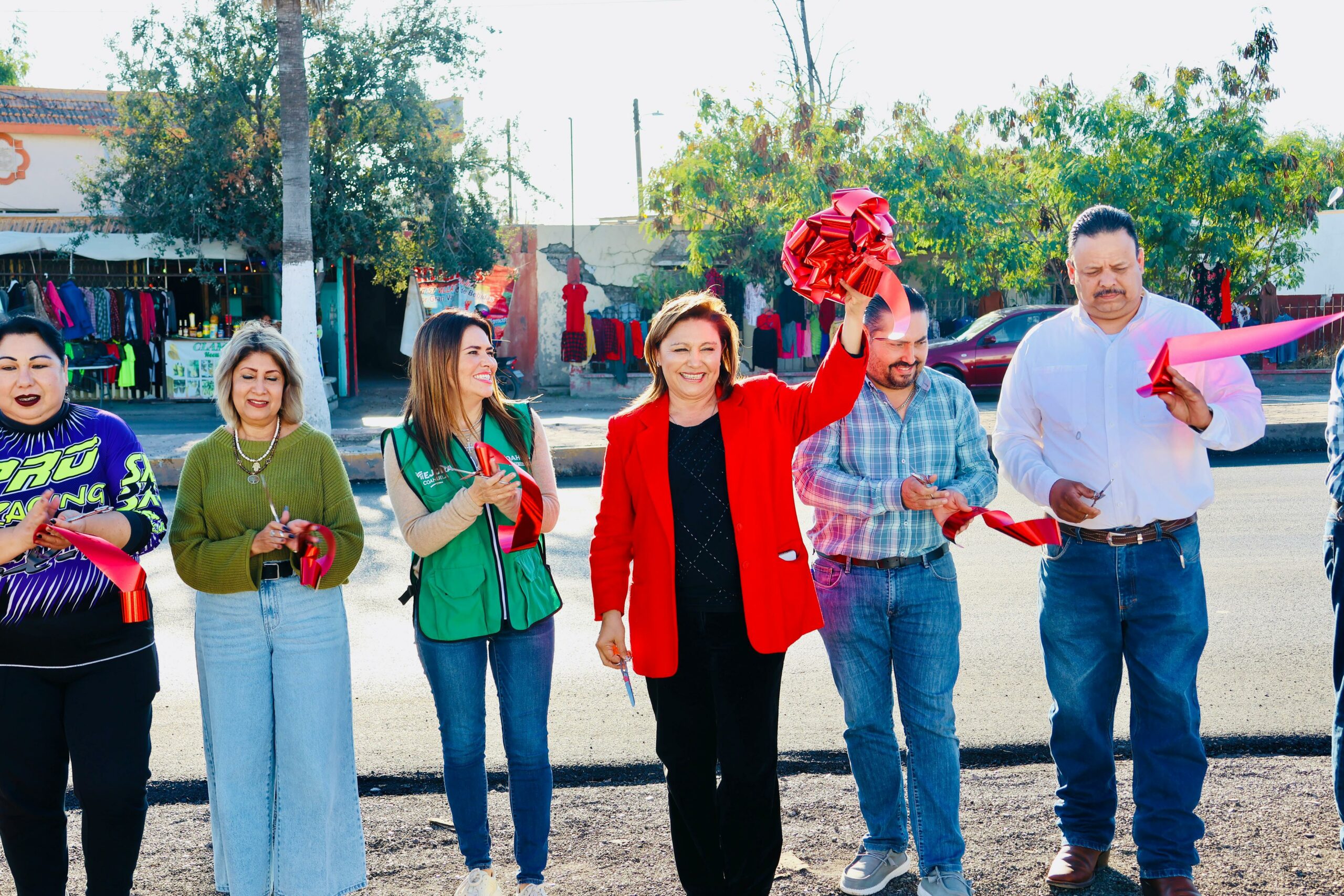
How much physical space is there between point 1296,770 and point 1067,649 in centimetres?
143

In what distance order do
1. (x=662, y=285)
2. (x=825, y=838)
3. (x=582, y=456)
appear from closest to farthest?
(x=825, y=838)
(x=582, y=456)
(x=662, y=285)

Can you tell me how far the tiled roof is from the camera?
21.9 meters

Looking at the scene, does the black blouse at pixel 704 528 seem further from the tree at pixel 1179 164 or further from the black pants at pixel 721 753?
the tree at pixel 1179 164

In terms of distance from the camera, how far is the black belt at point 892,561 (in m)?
3.59

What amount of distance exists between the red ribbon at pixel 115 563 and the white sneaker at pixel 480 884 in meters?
1.25

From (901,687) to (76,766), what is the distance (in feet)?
8.02

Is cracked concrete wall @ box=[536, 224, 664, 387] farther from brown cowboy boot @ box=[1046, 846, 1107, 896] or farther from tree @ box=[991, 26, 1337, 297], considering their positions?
brown cowboy boot @ box=[1046, 846, 1107, 896]

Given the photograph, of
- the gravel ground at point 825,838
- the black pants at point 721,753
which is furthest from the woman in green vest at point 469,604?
the black pants at point 721,753

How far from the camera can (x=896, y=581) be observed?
3.59 m

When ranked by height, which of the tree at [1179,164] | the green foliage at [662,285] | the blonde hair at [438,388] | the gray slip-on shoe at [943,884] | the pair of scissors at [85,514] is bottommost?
the gray slip-on shoe at [943,884]

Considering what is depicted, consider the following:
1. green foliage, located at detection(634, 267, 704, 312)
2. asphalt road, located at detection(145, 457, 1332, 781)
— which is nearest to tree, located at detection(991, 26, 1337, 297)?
green foliage, located at detection(634, 267, 704, 312)

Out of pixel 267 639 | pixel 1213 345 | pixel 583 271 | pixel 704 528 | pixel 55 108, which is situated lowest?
pixel 267 639

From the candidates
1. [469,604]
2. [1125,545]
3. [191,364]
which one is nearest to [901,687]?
[1125,545]

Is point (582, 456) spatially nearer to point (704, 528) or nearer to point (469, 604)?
point (469, 604)
